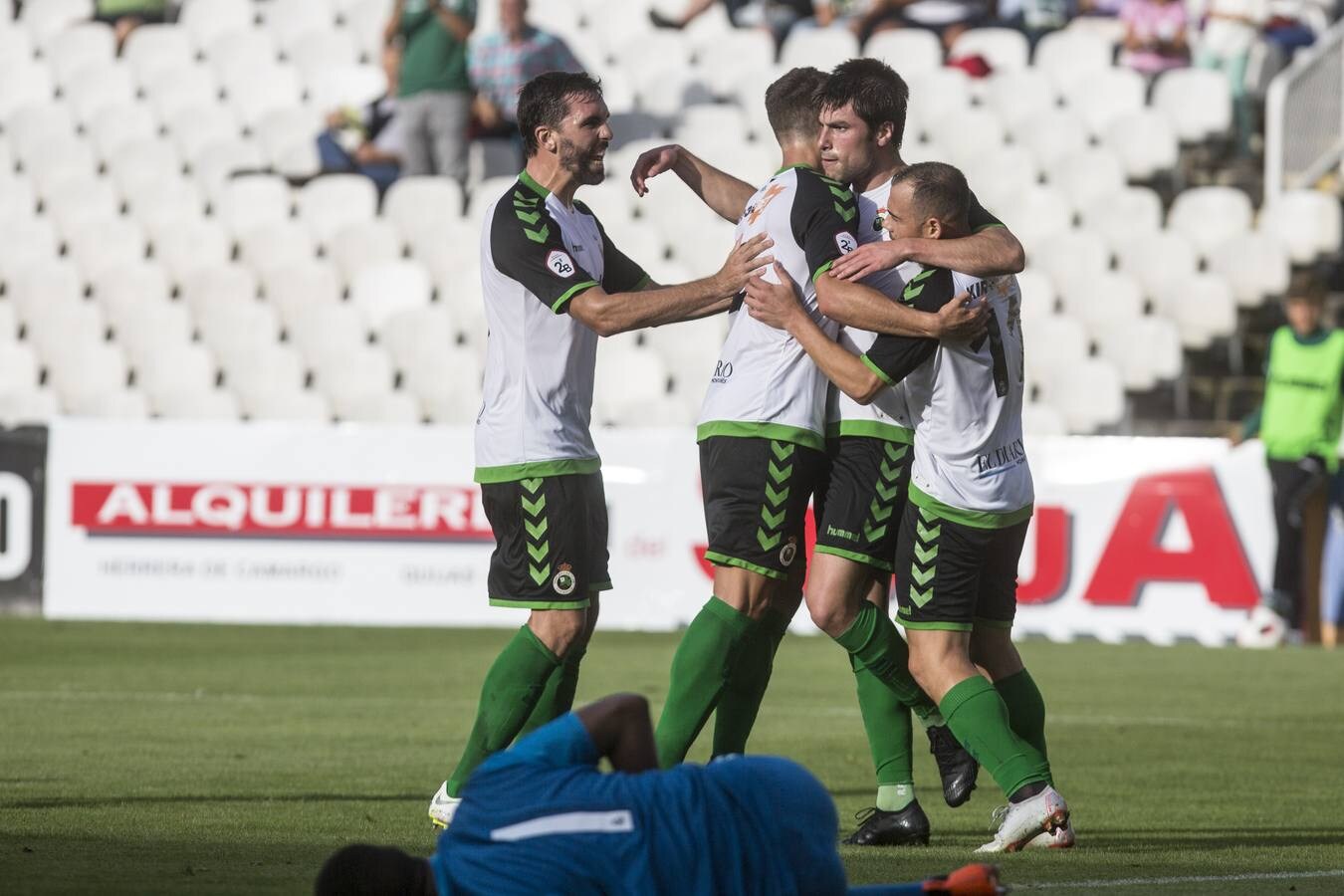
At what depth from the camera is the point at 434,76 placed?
1712 centimetres

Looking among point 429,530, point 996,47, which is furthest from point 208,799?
point 996,47

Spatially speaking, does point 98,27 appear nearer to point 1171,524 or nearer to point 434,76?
point 434,76

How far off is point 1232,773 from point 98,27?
16.0 m

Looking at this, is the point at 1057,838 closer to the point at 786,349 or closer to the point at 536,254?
the point at 786,349

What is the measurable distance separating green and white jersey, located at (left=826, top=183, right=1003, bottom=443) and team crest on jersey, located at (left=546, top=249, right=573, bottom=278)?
32.8 inches

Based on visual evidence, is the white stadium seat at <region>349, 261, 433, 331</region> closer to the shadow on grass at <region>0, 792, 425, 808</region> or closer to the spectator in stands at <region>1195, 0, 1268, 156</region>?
the spectator in stands at <region>1195, 0, 1268, 156</region>

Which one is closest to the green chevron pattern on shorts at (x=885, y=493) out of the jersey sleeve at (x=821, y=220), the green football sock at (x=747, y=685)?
the green football sock at (x=747, y=685)

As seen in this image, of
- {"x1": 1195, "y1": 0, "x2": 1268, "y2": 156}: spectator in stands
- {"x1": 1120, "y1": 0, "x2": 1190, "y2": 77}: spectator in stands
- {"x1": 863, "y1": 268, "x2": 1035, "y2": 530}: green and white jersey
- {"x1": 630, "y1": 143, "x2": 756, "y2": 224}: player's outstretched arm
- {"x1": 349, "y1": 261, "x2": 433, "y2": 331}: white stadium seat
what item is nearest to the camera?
{"x1": 863, "y1": 268, "x2": 1035, "y2": 530}: green and white jersey

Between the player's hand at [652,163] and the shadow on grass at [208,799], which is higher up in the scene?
the player's hand at [652,163]

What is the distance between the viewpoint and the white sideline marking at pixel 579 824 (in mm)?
3963

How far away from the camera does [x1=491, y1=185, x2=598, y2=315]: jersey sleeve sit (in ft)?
20.3

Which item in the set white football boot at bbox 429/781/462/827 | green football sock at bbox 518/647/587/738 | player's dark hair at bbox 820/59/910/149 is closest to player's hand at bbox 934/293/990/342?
player's dark hair at bbox 820/59/910/149

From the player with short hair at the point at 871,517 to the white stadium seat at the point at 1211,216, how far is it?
11.3 metres

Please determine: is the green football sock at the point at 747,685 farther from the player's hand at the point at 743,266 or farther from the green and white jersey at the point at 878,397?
the player's hand at the point at 743,266
